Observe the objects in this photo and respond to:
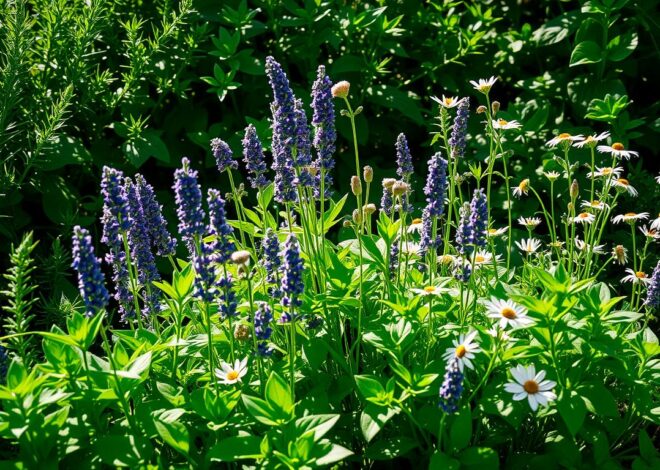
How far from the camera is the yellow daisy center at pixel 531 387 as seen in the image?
2.27m

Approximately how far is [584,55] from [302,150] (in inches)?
98.5

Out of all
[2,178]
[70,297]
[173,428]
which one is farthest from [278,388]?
[2,178]

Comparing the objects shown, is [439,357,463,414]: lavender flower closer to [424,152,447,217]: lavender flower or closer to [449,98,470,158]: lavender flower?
[424,152,447,217]: lavender flower

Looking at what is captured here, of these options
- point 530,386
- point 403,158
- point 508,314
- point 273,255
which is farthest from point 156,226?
point 530,386

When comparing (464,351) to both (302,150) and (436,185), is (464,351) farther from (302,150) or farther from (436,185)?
(302,150)

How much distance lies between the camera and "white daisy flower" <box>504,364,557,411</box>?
222 centimetres

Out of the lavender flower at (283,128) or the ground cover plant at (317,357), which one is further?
the lavender flower at (283,128)

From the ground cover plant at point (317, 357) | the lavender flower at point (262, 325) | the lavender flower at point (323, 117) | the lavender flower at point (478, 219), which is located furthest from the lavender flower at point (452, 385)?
the lavender flower at point (323, 117)

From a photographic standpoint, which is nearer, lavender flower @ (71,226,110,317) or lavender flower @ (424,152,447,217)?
lavender flower @ (71,226,110,317)

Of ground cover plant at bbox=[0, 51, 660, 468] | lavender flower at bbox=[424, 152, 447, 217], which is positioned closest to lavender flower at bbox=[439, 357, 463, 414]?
ground cover plant at bbox=[0, 51, 660, 468]

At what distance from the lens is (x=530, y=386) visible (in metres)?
2.28

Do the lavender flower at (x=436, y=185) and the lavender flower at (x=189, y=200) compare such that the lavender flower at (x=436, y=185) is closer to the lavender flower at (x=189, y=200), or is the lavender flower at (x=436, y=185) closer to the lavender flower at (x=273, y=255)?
the lavender flower at (x=273, y=255)

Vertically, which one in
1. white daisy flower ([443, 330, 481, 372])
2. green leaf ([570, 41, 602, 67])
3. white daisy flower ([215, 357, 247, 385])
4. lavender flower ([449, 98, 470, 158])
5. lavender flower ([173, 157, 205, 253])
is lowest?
white daisy flower ([443, 330, 481, 372])

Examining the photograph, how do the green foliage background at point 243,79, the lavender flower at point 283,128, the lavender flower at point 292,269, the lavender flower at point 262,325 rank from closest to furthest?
the lavender flower at point 292,269, the lavender flower at point 262,325, the lavender flower at point 283,128, the green foliage background at point 243,79
